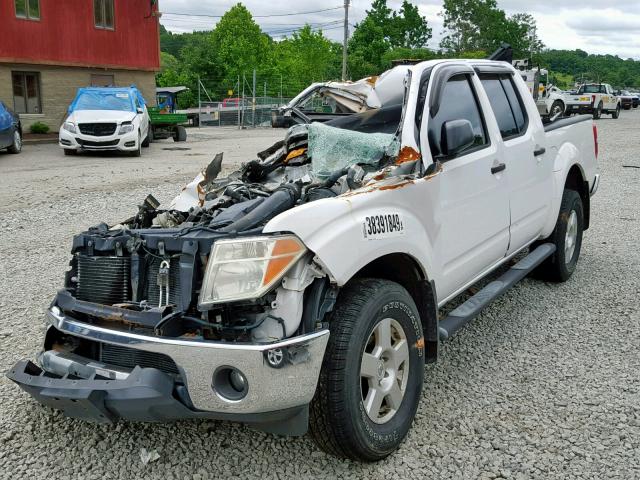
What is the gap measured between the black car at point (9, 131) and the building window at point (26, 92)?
8.72 meters

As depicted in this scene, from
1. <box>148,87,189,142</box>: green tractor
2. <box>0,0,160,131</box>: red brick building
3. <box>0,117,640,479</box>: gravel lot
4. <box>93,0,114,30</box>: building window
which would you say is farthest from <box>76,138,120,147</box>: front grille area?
<box>93,0,114,30</box>: building window

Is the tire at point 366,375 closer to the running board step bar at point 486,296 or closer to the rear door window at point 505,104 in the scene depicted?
the running board step bar at point 486,296

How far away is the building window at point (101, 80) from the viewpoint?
2775cm

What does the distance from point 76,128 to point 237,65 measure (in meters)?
51.5

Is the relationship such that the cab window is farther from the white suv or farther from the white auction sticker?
the white suv

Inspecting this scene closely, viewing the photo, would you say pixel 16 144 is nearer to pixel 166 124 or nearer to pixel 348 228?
pixel 166 124

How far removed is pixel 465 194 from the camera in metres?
3.94

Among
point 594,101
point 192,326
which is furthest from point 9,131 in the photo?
point 594,101

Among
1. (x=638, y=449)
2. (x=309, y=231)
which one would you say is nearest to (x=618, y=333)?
(x=638, y=449)

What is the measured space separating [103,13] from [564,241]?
25921 mm

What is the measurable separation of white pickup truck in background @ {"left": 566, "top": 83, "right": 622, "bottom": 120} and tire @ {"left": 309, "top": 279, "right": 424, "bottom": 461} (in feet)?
120

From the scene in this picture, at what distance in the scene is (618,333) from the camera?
4.88m

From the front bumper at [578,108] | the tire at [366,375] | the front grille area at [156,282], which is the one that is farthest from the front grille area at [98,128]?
the front bumper at [578,108]

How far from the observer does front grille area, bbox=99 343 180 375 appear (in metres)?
2.82
